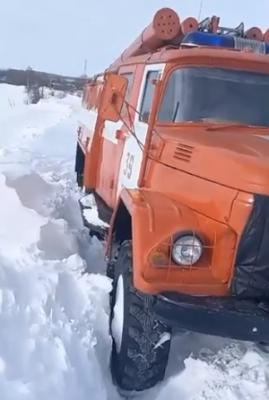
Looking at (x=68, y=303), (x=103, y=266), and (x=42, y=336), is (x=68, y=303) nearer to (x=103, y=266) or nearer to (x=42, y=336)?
(x=42, y=336)

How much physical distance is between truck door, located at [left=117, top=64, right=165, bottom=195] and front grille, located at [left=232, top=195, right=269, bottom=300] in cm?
152

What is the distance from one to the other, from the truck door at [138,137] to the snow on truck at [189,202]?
16mm

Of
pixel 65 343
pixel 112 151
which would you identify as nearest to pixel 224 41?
pixel 112 151

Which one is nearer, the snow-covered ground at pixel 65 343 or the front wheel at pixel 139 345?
the snow-covered ground at pixel 65 343

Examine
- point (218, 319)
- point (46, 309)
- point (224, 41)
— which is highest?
point (224, 41)

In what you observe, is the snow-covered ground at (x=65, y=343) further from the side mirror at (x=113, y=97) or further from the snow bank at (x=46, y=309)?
the side mirror at (x=113, y=97)

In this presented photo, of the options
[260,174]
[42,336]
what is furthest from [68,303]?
[260,174]

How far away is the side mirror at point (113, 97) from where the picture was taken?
4453mm

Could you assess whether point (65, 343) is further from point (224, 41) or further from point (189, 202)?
point (224, 41)

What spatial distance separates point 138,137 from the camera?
4945 millimetres

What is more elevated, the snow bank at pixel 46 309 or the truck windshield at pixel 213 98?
the truck windshield at pixel 213 98

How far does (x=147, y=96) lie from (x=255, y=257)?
84.6 inches

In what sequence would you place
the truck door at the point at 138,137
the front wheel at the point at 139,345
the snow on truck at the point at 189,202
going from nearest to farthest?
1. the snow on truck at the point at 189,202
2. the front wheel at the point at 139,345
3. the truck door at the point at 138,137

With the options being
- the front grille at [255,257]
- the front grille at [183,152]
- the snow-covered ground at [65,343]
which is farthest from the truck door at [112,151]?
the front grille at [255,257]
